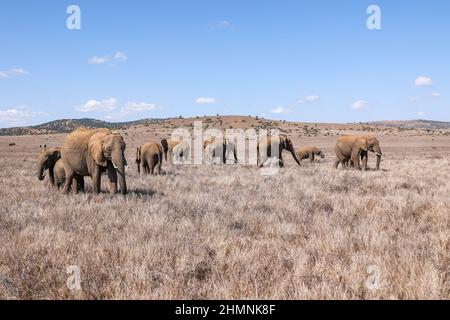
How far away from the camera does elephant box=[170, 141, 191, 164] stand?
1152 inches

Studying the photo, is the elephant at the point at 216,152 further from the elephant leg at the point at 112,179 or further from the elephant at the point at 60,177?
the elephant leg at the point at 112,179

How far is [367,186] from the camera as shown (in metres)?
13.3

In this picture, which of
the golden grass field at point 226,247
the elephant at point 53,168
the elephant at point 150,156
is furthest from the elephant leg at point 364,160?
the elephant at point 53,168

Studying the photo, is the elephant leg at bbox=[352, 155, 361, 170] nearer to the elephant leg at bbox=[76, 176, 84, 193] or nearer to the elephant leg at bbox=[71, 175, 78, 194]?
the elephant leg at bbox=[76, 176, 84, 193]

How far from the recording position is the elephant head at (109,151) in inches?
409

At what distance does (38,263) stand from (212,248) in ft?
7.16

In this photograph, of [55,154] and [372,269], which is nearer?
[372,269]

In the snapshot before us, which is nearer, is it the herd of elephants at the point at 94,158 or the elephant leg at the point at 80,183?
the herd of elephants at the point at 94,158

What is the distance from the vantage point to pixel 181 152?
1152 inches

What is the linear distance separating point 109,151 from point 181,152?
18.7m

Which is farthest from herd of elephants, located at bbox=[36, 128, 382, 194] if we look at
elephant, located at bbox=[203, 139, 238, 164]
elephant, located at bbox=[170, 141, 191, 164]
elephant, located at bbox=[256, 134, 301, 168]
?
elephant, located at bbox=[170, 141, 191, 164]

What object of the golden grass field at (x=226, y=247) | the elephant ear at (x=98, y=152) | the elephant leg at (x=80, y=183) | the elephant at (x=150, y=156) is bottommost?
the golden grass field at (x=226, y=247)
